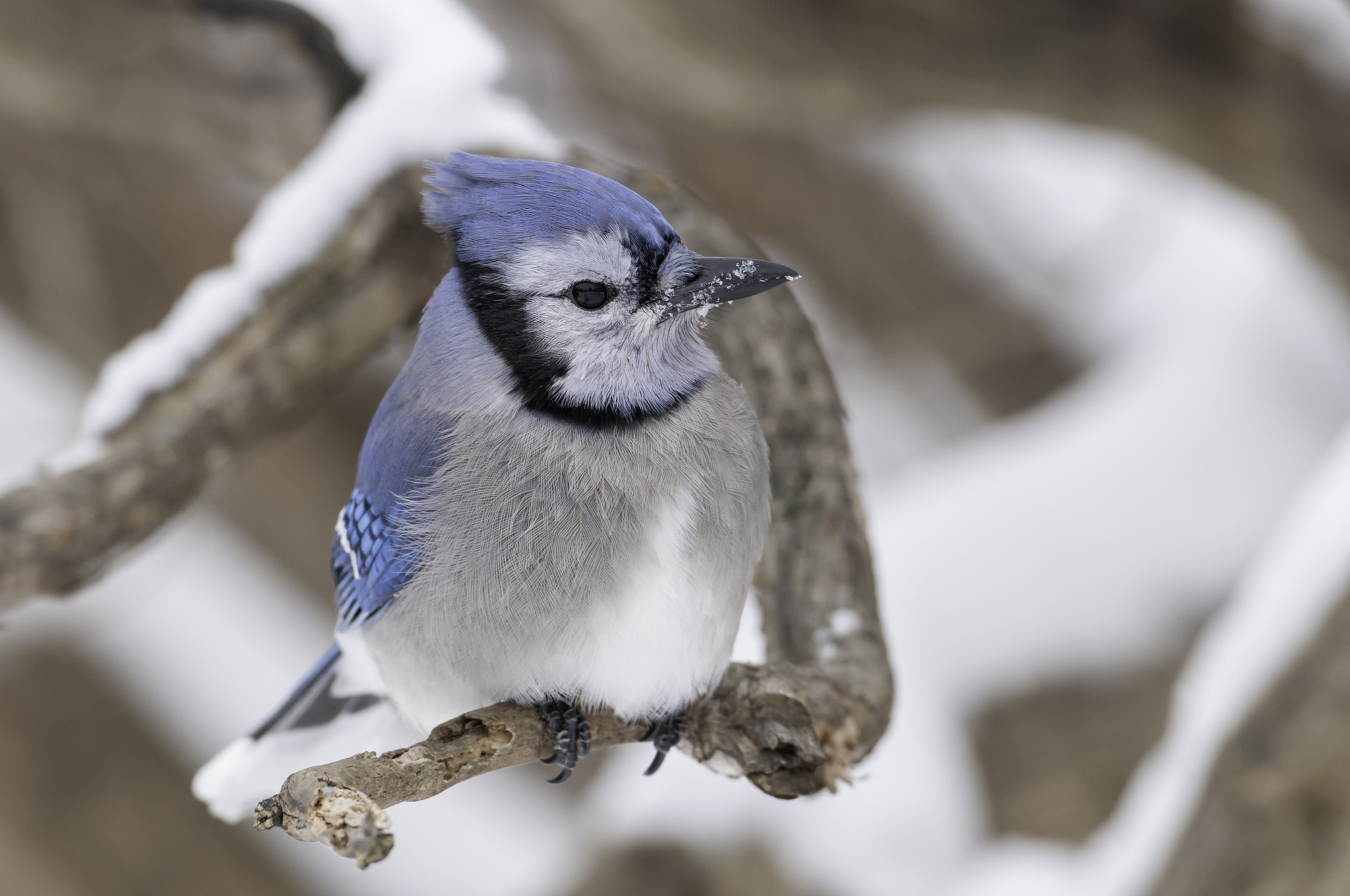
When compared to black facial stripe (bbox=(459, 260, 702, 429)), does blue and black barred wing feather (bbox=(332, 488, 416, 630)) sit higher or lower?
lower

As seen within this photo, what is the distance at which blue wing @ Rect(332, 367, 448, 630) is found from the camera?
3.93ft

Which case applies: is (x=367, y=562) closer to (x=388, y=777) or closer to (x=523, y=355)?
(x=523, y=355)

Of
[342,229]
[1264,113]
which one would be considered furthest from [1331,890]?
[342,229]

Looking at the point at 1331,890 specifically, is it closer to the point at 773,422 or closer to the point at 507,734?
the point at 773,422

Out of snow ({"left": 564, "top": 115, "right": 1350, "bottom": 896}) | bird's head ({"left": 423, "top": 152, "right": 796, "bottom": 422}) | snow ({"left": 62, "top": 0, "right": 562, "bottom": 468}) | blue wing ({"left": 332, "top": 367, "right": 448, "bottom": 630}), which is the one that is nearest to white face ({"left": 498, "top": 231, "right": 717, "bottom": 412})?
bird's head ({"left": 423, "top": 152, "right": 796, "bottom": 422})

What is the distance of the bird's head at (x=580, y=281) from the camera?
107 centimetres

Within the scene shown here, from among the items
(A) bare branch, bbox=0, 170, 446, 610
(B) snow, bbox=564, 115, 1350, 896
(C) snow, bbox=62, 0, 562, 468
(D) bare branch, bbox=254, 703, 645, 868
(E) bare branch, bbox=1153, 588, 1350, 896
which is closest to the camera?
(D) bare branch, bbox=254, 703, 645, 868

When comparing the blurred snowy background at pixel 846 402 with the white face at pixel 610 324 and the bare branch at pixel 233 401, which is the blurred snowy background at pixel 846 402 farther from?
the white face at pixel 610 324

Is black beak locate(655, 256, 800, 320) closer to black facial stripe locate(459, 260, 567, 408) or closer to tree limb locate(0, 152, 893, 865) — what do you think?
black facial stripe locate(459, 260, 567, 408)

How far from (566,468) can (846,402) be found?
1.93m

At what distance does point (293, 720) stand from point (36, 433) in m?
1.72

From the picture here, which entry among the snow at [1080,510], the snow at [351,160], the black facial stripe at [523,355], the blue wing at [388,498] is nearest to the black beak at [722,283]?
the black facial stripe at [523,355]

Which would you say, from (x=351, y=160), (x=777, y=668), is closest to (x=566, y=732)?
(x=777, y=668)

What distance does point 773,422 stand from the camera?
152cm
